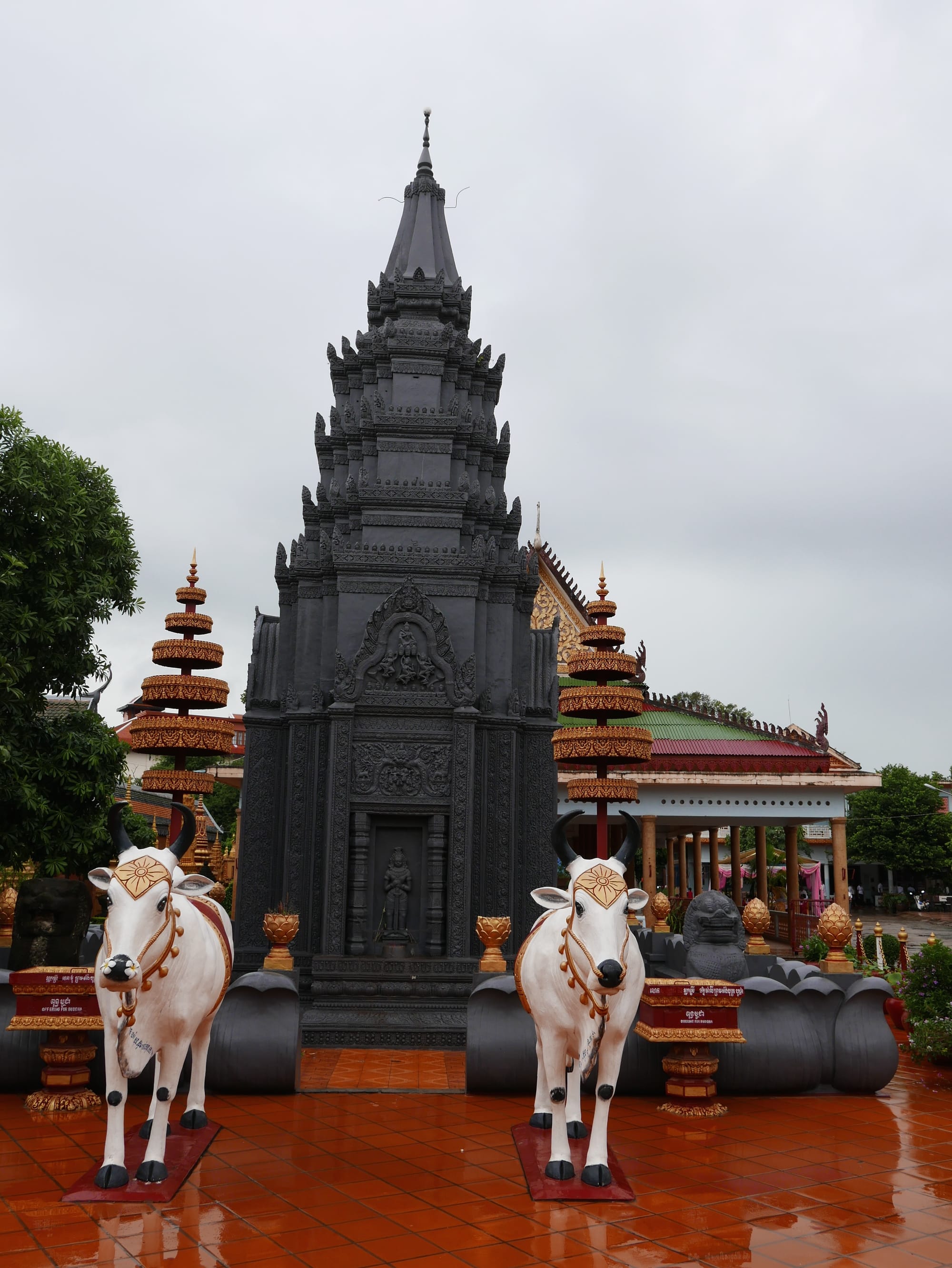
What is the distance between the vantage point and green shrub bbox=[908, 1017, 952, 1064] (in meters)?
9.52

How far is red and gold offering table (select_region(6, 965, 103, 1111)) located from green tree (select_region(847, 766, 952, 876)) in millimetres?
42370

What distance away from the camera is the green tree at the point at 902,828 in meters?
44.2

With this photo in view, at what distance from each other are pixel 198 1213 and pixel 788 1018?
215 inches

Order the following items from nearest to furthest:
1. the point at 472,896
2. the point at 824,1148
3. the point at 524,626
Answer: the point at 824,1148, the point at 472,896, the point at 524,626

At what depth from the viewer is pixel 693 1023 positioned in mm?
8164

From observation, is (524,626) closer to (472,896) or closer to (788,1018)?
(472,896)

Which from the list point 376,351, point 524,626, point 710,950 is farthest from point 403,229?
point 710,950

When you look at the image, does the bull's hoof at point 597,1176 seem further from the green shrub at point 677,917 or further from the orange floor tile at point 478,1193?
the green shrub at point 677,917

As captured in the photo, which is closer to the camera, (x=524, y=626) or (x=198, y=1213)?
(x=198, y=1213)

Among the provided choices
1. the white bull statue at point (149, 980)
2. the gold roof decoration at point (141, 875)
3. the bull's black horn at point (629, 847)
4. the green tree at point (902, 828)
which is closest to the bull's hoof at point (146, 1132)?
the white bull statue at point (149, 980)

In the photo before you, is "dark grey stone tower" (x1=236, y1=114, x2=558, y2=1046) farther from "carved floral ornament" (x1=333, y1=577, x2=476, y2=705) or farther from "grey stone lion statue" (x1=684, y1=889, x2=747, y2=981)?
"grey stone lion statue" (x1=684, y1=889, x2=747, y2=981)

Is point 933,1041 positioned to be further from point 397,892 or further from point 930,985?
point 397,892

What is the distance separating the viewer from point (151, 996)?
6055 millimetres

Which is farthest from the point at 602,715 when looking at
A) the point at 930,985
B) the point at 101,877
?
the point at 101,877
